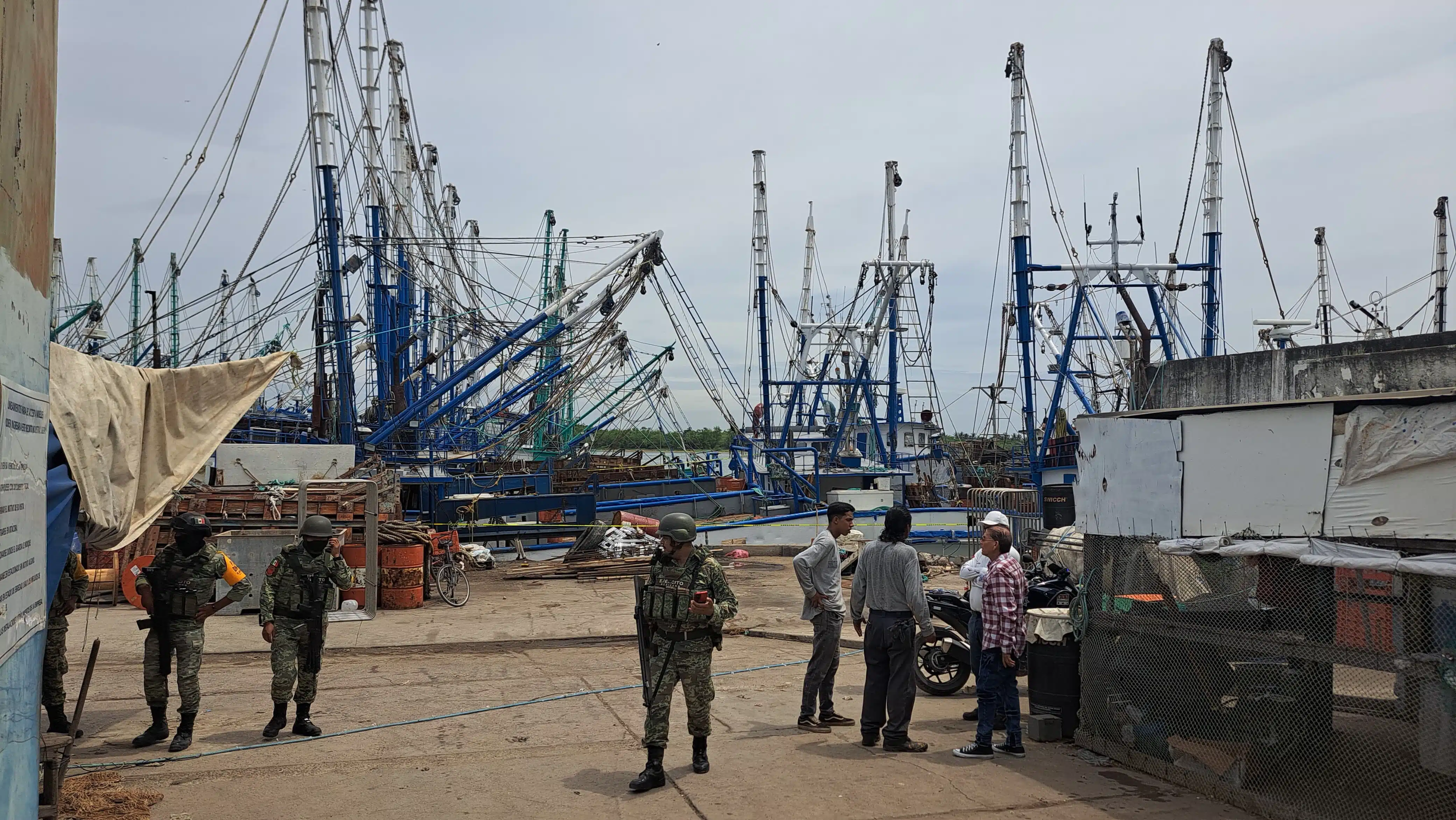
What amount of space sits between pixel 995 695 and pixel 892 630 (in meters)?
0.83

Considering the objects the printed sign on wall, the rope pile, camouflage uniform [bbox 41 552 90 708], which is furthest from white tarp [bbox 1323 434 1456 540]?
the rope pile

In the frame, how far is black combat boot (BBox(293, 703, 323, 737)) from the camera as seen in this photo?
7.42 m

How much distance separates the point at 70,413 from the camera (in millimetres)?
5840

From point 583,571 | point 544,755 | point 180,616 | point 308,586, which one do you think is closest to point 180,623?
point 180,616

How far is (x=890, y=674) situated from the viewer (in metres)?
7.25

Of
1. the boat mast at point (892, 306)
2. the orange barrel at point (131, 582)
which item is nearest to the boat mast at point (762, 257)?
the boat mast at point (892, 306)

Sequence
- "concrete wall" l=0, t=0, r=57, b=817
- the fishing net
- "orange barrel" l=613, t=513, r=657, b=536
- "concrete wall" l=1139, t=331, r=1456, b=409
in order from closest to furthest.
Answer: "concrete wall" l=0, t=0, r=57, b=817 → the fishing net → "concrete wall" l=1139, t=331, r=1456, b=409 → "orange barrel" l=613, t=513, r=657, b=536

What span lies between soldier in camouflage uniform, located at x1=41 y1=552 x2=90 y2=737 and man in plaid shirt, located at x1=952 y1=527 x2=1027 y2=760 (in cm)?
640

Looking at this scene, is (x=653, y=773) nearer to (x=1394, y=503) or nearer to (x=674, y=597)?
(x=674, y=597)

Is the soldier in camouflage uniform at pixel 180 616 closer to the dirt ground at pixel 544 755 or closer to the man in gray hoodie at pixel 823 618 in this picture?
the dirt ground at pixel 544 755

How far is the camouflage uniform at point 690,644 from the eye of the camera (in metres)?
6.40

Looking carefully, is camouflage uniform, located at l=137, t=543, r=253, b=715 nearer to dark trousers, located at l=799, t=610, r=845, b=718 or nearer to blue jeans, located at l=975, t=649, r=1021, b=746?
dark trousers, located at l=799, t=610, r=845, b=718

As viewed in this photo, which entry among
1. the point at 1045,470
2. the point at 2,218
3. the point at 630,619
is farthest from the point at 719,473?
the point at 2,218

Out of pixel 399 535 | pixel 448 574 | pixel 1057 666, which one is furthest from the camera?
pixel 448 574
